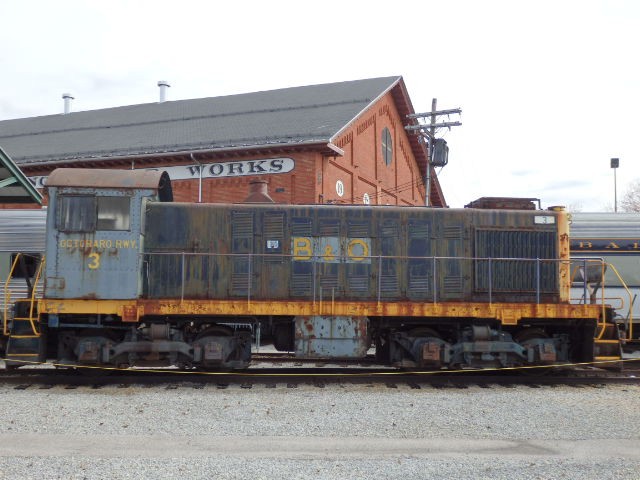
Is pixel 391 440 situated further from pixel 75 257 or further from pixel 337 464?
pixel 75 257

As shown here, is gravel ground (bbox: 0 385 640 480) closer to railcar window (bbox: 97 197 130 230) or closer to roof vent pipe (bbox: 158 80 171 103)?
railcar window (bbox: 97 197 130 230)

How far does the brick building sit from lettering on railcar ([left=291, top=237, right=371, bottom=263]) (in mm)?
8416

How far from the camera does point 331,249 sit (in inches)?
430

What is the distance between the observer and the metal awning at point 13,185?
11.4 m

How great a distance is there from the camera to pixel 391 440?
21.6 feet

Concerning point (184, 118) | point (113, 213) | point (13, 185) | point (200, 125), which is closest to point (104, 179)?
point (113, 213)

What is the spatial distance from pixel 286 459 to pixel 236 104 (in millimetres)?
Result: 25018

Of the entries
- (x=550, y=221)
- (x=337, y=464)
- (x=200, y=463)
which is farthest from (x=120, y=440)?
(x=550, y=221)

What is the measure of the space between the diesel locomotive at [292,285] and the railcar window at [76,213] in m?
0.02

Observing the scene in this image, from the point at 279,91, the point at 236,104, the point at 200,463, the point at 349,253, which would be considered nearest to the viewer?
the point at 200,463

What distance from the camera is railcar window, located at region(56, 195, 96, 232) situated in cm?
1012

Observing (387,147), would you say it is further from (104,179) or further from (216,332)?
(104,179)

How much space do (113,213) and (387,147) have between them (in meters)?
21.0

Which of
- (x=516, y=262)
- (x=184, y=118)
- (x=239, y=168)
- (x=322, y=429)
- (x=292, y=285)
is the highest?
(x=184, y=118)
